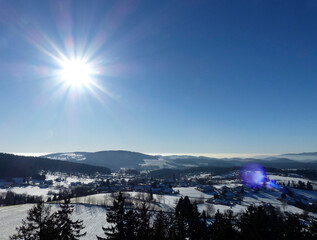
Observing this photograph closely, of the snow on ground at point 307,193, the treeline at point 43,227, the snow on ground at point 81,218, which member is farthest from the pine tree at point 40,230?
the snow on ground at point 307,193

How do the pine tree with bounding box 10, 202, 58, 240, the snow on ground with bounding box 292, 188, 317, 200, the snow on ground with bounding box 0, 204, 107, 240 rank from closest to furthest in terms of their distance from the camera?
the pine tree with bounding box 10, 202, 58, 240, the snow on ground with bounding box 0, 204, 107, 240, the snow on ground with bounding box 292, 188, 317, 200

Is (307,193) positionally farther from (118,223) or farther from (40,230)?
(40,230)

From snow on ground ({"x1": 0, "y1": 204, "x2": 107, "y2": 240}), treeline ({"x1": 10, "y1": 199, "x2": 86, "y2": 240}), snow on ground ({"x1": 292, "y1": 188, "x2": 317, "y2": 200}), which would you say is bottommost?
snow on ground ({"x1": 292, "y1": 188, "x2": 317, "y2": 200})

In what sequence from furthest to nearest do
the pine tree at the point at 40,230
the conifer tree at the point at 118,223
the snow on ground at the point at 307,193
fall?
the snow on ground at the point at 307,193, the conifer tree at the point at 118,223, the pine tree at the point at 40,230

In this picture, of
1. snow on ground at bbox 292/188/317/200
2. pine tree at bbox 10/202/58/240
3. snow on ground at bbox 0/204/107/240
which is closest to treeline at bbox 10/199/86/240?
pine tree at bbox 10/202/58/240

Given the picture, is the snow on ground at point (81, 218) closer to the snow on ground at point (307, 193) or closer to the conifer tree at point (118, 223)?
the conifer tree at point (118, 223)

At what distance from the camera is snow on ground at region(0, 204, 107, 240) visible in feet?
202

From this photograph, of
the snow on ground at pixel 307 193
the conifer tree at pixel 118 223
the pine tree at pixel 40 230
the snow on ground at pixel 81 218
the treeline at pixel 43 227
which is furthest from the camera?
the snow on ground at pixel 307 193

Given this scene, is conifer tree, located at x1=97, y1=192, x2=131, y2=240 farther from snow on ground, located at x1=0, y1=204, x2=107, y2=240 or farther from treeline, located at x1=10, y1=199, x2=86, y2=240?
snow on ground, located at x1=0, y1=204, x2=107, y2=240

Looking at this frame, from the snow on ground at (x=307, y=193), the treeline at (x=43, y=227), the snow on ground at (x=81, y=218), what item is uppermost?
the treeline at (x=43, y=227)

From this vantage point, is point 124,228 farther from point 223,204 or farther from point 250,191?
point 250,191

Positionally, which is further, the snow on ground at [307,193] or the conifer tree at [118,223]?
the snow on ground at [307,193]

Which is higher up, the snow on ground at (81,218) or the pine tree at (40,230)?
the pine tree at (40,230)

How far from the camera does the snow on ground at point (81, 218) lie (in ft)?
202
